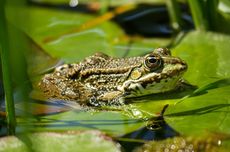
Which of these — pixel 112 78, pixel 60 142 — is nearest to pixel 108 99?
pixel 112 78

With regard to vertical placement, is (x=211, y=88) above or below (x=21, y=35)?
below

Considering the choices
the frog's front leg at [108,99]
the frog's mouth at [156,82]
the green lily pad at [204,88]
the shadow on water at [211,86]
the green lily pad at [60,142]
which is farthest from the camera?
the frog's front leg at [108,99]

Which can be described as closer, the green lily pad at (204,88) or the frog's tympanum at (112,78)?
the green lily pad at (204,88)

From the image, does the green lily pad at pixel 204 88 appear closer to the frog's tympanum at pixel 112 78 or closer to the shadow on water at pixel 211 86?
the shadow on water at pixel 211 86

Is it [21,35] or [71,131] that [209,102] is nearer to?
[71,131]

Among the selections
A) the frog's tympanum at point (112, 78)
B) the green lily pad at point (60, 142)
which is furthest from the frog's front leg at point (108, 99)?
the green lily pad at point (60, 142)

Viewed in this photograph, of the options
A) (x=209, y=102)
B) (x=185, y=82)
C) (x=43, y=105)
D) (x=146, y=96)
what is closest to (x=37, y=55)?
(x=43, y=105)
